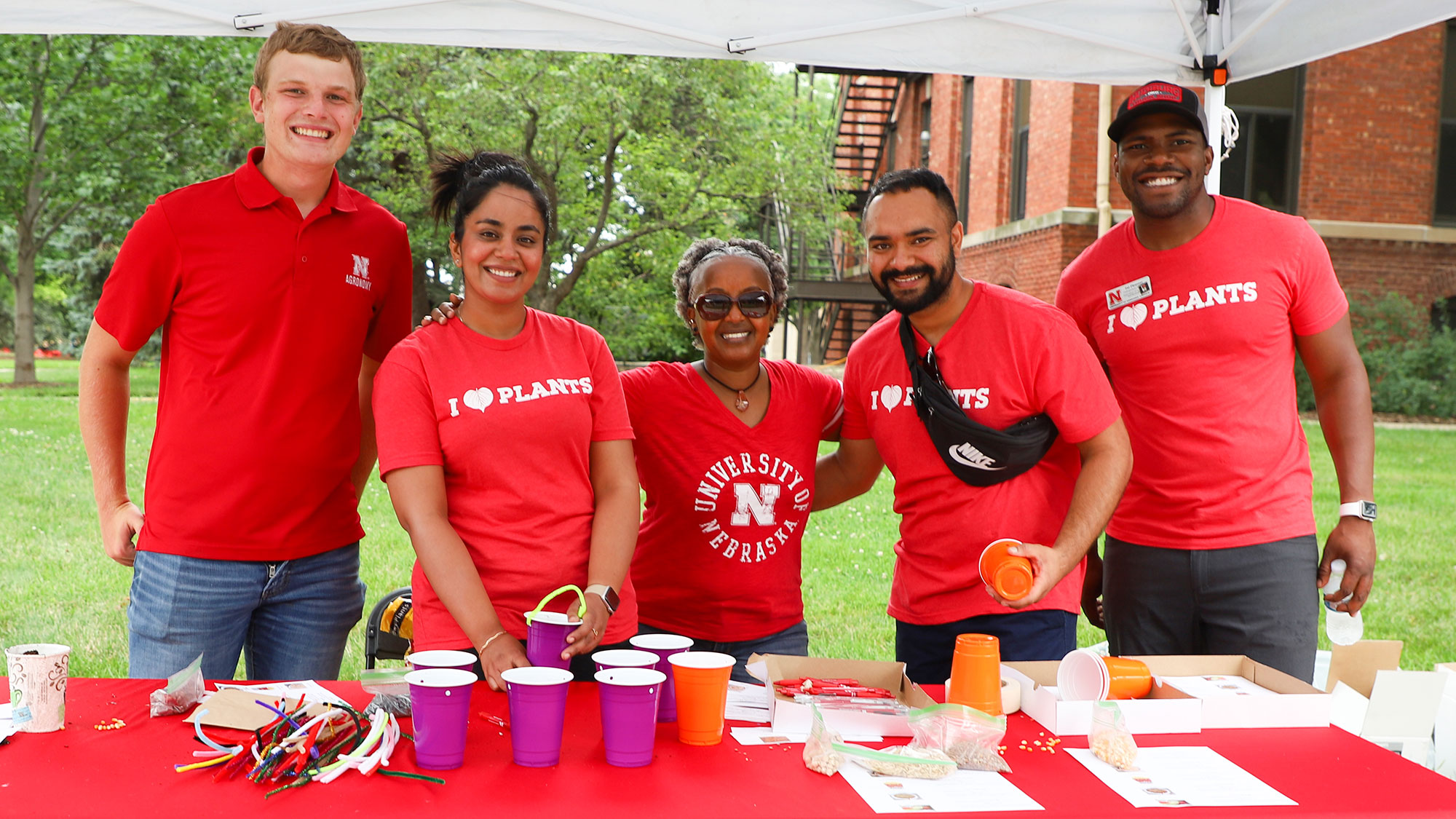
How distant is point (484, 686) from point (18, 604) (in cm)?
560

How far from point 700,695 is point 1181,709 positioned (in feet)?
3.42

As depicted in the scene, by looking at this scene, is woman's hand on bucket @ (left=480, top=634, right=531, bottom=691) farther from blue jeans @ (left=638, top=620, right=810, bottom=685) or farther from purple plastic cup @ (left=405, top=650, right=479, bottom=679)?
blue jeans @ (left=638, top=620, right=810, bottom=685)

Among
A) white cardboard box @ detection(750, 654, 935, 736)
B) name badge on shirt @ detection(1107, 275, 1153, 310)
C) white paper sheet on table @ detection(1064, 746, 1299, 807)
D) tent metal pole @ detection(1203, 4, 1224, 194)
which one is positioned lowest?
white paper sheet on table @ detection(1064, 746, 1299, 807)

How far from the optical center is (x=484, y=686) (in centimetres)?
256

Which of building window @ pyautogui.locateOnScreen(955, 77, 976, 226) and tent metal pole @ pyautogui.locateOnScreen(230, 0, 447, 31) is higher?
building window @ pyautogui.locateOnScreen(955, 77, 976, 226)

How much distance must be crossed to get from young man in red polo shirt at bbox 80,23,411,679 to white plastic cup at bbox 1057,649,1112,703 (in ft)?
6.35

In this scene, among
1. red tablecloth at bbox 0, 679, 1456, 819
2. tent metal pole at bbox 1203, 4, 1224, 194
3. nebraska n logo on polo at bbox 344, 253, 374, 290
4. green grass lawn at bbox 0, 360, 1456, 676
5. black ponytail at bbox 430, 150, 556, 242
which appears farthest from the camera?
green grass lawn at bbox 0, 360, 1456, 676

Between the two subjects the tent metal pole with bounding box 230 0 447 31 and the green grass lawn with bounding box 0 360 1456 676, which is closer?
the tent metal pole with bounding box 230 0 447 31

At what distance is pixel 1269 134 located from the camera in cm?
1592

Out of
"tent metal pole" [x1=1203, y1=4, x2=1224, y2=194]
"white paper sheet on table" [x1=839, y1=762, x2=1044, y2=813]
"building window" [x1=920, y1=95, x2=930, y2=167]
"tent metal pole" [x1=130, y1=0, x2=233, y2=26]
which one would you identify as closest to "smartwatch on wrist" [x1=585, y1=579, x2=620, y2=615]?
"white paper sheet on table" [x1=839, y1=762, x2=1044, y2=813]

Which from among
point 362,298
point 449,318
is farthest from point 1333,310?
point 362,298

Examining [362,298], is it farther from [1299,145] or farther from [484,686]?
[1299,145]

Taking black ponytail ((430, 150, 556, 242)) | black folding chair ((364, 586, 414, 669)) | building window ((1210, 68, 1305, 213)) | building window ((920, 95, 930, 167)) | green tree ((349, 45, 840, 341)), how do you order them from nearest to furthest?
black ponytail ((430, 150, 556, 242)), black folding chair ((364, 586, 414, 669)), building window ((1210, 68, 1305, 213)), green tree ((349, 45, 840, 341)), building window ((920, 95, 930, 167))

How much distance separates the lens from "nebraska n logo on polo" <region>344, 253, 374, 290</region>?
9.86ft
